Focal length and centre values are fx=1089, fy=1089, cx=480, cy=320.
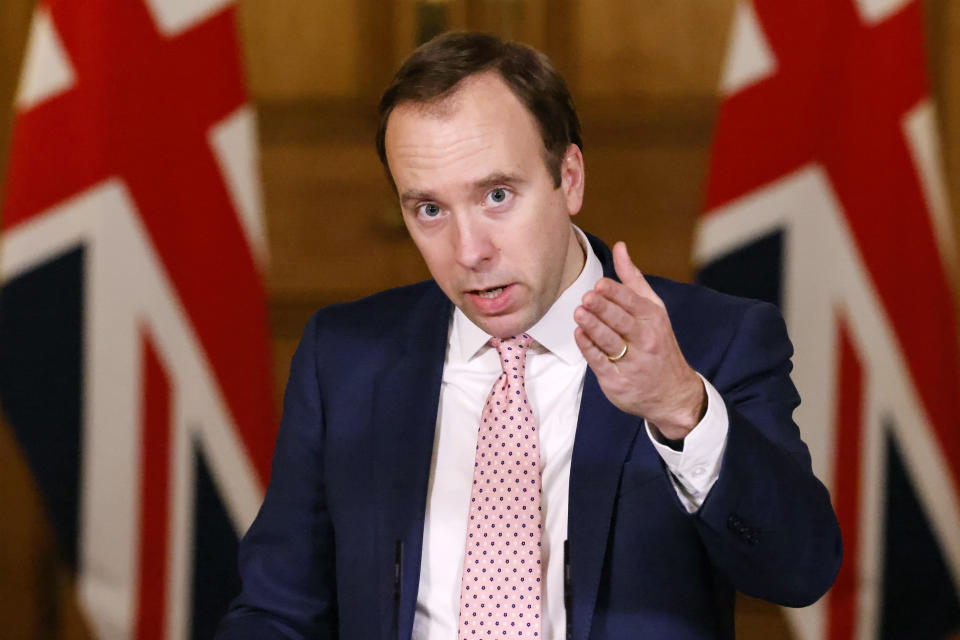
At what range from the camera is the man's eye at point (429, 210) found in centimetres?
132

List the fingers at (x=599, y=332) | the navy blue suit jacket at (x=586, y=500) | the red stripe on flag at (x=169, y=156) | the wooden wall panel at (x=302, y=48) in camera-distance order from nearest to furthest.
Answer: the fingers at (x=599, y=332) < the navy blue suit jacket at (x=586, y=500) < the red stripe on flag at (x=169, y=156) < the wooden wall panel at (x=302, y=48)

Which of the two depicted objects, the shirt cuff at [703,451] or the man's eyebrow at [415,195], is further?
the man's eyebrow at [415,195]

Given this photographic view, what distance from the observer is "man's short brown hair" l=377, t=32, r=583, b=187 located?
1.30m

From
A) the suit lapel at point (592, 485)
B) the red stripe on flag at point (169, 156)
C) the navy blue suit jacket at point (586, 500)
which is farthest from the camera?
the red stripe on flag at point (169, 156)

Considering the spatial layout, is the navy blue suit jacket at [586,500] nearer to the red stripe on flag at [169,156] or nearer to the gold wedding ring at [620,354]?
the gold wedding ring at [620,354]

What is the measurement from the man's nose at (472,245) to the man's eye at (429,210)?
40 millimetres

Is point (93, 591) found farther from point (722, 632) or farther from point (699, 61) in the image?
point (699, 61)

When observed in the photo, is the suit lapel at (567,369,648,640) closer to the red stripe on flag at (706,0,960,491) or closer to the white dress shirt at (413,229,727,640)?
the white dress shirt at (413,229,727,640)

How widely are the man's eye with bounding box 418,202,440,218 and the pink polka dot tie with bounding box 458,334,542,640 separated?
220 mm

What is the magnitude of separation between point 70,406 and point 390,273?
78 cm

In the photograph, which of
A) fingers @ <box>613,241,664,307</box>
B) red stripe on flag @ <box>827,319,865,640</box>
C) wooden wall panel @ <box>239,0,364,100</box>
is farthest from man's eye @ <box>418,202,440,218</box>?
red stripe on flag @ <box>827,319,865,640</box>

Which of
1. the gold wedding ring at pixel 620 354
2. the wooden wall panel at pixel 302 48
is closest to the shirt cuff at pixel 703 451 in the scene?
the gold wedding ring at pixel 620 354

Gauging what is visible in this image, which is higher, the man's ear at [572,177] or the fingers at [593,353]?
the man's ear at [572,177]

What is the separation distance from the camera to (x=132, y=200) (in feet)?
7.93
